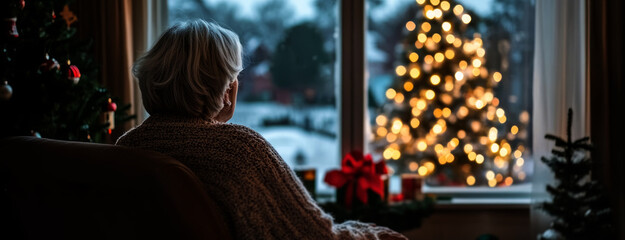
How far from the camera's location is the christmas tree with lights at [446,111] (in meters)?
3.56

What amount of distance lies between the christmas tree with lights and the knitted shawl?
7.18ft

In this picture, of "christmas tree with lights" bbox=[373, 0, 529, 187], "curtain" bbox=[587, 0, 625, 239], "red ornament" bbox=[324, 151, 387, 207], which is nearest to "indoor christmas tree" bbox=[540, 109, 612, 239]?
"curtain" bbox=[587, 0, 625, 239]

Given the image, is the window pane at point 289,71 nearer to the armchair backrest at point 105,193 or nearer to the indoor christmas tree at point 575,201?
the indoor christmas tree at point 575,201

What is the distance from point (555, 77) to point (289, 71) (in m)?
1.44

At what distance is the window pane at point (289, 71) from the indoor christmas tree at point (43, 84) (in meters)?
1.09

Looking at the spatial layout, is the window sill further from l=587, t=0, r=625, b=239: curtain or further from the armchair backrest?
the armchair backrest

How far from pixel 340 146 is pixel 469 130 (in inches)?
28.5

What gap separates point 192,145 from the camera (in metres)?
1.44

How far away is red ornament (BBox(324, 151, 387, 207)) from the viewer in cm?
330

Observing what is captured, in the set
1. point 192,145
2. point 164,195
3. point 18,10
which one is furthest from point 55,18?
point 164,195

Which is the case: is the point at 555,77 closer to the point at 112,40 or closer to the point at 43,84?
the point at 112,40

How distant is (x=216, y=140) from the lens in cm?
144

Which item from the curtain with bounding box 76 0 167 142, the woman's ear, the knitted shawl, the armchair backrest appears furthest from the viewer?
the curtain with bounding box 76 0 167 142

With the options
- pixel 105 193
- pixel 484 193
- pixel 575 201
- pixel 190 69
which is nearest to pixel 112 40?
pixel 190 69
